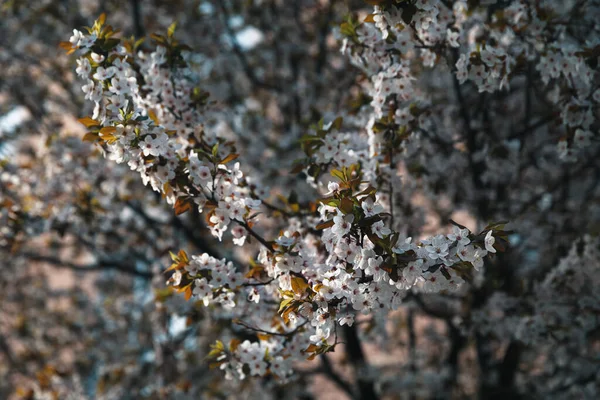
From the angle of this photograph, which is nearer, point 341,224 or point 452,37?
point 341,224

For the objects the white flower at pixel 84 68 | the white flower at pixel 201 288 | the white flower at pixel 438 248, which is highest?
the white flower at pixel 84 68

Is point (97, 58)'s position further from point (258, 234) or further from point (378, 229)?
point (378, 229)

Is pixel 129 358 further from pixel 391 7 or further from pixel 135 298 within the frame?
pixel 391 7

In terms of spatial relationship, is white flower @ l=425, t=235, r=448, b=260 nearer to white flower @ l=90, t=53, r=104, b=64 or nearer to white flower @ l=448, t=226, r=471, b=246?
white flower @ l=448, t=226, r=471, b=246

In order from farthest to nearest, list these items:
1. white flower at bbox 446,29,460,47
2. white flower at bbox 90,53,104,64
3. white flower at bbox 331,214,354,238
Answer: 1. white flower at bbox 446,29,460,47
2. white flower at bbox 90,53,104,64
3. white flower at bbox 331,214,354,238

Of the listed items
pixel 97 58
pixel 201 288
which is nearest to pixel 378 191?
pixel 201 288

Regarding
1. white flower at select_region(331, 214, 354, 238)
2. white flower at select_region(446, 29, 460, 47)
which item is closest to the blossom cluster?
white flower at select_region(331, 214, 354, 238)

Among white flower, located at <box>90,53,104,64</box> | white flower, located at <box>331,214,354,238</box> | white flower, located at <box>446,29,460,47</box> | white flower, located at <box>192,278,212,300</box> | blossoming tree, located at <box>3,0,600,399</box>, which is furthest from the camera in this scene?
white flower, located at <box>446,29,460,47</box>

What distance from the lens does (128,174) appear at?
6.29 meters

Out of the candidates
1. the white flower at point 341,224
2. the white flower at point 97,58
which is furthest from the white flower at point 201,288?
the white flower at point 97,58

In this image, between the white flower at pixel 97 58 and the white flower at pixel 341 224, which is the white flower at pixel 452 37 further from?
the white flower at pixel 97 58

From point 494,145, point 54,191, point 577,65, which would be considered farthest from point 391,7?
point 54,191

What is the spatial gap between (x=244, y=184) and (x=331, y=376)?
2.89 meters

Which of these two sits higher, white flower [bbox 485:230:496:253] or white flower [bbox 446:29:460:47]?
white flower [bbox 446:29:460:47]
